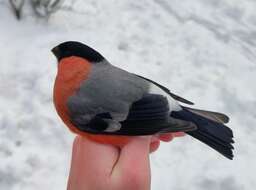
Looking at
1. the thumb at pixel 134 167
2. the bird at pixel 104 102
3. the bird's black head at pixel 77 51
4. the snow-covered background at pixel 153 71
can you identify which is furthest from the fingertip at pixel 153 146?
the snow-covered background at pixel 153 71

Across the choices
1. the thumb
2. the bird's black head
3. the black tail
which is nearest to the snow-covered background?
the black tail

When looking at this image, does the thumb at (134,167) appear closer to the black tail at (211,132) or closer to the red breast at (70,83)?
the red breast at (70,83)

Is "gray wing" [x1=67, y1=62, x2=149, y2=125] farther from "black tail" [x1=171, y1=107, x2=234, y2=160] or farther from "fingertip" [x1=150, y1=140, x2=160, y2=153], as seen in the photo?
"black tail" [x1=171, y1=107, x2=234, y2=160]

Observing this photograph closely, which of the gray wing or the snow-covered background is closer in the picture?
the gray wing

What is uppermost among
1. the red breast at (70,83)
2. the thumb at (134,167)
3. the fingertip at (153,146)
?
the thumb at (134,167)

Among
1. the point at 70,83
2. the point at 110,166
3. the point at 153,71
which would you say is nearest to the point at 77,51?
the point at 70,83

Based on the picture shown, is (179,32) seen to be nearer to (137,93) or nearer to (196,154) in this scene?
(196,154)

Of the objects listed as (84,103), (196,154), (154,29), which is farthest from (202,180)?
(154,29)
